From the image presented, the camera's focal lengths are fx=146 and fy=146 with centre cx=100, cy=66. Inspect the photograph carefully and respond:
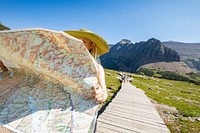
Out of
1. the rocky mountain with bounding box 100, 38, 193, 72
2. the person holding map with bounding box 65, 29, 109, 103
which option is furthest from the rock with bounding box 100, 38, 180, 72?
the person holding map with bounding box 65, 29, 109, 103

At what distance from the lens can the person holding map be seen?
1.62 meters

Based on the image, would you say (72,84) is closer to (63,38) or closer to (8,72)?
(63,38)

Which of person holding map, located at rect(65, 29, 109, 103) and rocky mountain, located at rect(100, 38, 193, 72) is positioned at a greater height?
person holding map, located at rect(65, 29, 109, 103)

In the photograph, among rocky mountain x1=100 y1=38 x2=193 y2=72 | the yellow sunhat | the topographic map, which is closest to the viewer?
the topographic map

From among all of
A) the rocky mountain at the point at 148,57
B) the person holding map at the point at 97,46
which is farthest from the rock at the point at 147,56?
the person holding map at the point at 97,46

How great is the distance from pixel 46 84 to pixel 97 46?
1.20 m

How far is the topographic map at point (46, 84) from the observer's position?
1342 mm

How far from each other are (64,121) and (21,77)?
2.22ft

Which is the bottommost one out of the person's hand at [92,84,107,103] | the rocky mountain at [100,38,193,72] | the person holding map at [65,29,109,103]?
the rocky mountain at [100,38,193,72]

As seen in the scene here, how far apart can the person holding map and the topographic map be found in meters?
0.10

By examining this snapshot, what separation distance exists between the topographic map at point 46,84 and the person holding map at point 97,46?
99 mm

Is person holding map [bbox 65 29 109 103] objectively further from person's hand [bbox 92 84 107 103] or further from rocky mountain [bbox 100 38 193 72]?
rocky mountain [bbox 100 38 193 72]

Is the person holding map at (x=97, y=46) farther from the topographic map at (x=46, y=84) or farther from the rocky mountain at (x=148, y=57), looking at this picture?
the rocky mountain at (x=148, y=57)

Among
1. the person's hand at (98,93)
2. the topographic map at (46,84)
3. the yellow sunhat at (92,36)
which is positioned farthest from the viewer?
the yellow sunhat at (92,36)
